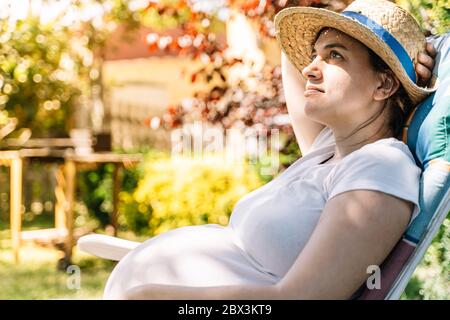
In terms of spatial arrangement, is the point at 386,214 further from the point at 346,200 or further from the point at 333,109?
the point at 333,109

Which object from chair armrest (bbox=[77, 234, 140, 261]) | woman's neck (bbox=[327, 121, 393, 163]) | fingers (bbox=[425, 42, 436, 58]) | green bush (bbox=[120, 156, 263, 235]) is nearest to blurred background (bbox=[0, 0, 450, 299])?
green bush (bbox=[120, 156, 263, 235])

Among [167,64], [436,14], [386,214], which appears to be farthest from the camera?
[167,64]

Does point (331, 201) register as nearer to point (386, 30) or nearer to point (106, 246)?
point (386, 30)

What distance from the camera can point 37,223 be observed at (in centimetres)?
1124

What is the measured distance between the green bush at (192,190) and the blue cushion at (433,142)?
489 cm

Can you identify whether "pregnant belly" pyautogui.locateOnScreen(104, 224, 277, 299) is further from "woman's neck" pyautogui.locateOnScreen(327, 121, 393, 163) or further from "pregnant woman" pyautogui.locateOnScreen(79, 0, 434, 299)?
"woman's neck" pyautogui.locateOnScreen(327, 121, 393, 163)

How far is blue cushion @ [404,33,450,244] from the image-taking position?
1964mm

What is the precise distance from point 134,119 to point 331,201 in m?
13.9

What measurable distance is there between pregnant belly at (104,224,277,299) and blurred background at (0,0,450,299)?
1747 mm

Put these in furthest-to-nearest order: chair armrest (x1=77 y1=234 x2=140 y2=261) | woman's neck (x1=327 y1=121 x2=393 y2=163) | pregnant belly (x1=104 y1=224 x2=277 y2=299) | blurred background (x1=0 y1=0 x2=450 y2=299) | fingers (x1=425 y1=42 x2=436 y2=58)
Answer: blurred background (x1=0 y1=0 x2=450 y2=299), chair armrest (x1=77 y1=234 x2=140 y2=261), fingers (x1=425 y1=42 x2=436 y2=58), woman's neck (x1=327 y1=121 x2=393 y2=163), pregnant belly (x1=104 y1=224 x2=277 y2=299)

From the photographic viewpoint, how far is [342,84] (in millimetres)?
2086

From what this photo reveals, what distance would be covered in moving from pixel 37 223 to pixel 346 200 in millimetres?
9920
